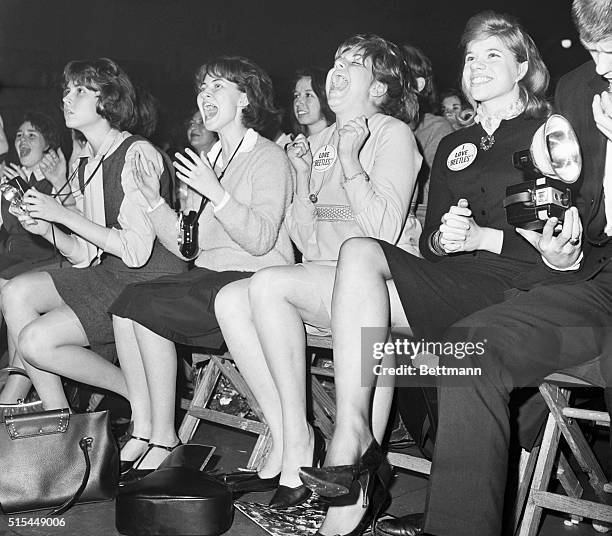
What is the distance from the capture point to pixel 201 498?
1628mm

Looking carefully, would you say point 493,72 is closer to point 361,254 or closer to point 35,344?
point 361,254

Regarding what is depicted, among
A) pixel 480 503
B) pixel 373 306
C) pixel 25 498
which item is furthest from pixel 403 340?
pixel 25 498

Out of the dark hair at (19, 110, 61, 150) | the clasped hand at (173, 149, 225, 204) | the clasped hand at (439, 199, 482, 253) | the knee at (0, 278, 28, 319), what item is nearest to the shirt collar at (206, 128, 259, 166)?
the clasped hand at (173, 149, 225, 204)

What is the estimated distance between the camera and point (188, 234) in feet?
7.32

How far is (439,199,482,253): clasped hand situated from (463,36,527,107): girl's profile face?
0.99 feet

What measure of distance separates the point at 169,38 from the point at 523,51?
272 centimetres

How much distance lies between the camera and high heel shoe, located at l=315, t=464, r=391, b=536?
4.95 ft

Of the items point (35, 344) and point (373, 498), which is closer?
point (373, 498)

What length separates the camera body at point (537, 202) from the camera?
4.58 ft

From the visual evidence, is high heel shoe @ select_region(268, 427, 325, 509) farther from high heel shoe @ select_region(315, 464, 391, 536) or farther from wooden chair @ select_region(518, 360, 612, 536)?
wooden chair @ select_region(518, 360, 612, 536)

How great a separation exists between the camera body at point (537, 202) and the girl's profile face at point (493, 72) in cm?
41

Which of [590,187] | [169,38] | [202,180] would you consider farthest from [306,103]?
[590,187]

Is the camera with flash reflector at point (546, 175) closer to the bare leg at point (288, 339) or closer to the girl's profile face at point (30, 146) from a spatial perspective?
the bare leg at point (288, 339)

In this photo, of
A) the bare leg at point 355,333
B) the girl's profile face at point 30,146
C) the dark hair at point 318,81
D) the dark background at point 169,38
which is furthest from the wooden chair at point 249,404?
the dark background at point 169,38
